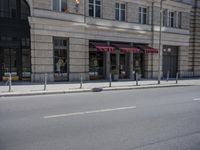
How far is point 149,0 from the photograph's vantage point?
26.0m

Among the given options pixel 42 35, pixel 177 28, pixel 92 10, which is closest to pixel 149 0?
pixel 177 28

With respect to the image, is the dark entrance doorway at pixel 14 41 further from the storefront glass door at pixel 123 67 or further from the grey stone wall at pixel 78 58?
the storefront glass door at pixel 123 67

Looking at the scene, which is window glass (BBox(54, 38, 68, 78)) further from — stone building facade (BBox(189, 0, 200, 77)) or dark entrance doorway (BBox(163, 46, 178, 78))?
stone building facade (BBox(189, 0, 200, 77))

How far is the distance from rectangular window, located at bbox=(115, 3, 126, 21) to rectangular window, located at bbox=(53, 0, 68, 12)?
19.4 feet

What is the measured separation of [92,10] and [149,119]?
16997 mm

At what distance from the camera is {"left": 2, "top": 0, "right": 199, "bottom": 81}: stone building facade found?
63.2ft

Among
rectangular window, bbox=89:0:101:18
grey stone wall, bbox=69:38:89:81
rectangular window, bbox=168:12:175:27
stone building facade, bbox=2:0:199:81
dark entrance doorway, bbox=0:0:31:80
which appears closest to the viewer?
stone building facade, bbox=2:0:199:81

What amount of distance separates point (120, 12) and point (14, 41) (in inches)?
441

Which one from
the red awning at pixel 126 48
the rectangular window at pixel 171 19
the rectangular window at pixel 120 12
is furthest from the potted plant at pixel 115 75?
the rectangular window at pixel 171 19

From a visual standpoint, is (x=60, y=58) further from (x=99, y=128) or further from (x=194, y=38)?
(x=194, y=38)

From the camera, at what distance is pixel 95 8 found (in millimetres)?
22594

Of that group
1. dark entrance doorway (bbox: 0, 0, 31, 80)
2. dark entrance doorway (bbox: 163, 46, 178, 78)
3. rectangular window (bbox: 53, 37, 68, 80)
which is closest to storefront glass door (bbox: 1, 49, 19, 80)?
dark entrance doorway (bbox: 0, 0, 31, 80)

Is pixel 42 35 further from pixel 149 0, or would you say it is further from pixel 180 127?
pixel 180 127

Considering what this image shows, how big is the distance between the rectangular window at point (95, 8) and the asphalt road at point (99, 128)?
49.2 ft
